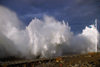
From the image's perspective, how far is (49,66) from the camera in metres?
21.5

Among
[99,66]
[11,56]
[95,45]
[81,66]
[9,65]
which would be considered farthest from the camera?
[95,45]

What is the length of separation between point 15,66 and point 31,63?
3456mm

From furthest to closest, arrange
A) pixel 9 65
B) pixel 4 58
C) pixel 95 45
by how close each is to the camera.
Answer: pixel 95 45, pixel 4 58, pixel 9 65

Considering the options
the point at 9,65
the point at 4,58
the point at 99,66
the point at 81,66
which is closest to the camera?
the point at 81,66

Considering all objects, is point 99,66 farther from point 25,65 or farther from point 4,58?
point 4,58

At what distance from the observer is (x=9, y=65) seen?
23172mm

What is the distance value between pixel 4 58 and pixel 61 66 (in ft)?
59.9

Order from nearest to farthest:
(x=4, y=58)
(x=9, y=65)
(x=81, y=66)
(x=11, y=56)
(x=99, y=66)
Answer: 1. (x=81, y=66)
2. (x=99, y=66)
3. (x=9, y=65)
4. (x=4, y=58)
5. (x=11, y=56)

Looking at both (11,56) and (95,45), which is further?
(95,45)

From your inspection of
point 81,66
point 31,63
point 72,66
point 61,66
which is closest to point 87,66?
point 81,66

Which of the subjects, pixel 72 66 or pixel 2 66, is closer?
pixel 72 66

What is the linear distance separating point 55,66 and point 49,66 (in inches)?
36.8

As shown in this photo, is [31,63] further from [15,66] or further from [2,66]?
[2,66]

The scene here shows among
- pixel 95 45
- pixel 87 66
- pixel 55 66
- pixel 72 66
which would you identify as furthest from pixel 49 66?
pixel 95 45
